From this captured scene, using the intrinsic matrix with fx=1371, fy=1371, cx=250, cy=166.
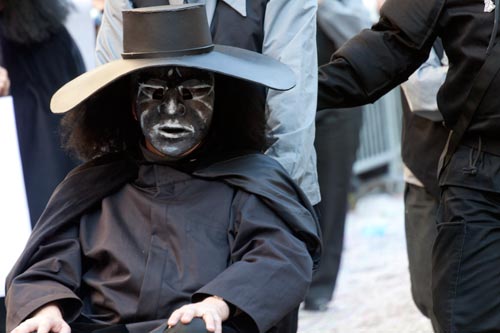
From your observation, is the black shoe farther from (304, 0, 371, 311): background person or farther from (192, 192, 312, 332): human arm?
(192, 192, 312, 332): human arm

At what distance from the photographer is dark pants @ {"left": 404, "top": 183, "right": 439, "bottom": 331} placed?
5711 mm

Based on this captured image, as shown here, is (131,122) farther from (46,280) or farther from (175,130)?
(46,280)

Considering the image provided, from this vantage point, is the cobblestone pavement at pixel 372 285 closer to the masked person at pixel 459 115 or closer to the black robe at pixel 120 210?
the masked person at pixel 459 115

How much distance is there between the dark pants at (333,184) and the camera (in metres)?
7.38

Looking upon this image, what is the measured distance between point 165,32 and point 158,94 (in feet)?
0.67

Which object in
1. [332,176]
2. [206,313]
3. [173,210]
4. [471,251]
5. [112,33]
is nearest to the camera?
[206,313]

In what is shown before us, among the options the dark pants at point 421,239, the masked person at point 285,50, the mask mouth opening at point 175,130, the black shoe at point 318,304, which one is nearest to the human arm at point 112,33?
the masked person at point 285,50

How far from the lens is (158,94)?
14.3 feet

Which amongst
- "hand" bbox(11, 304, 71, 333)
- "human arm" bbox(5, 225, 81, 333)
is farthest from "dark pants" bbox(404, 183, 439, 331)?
"hand" bbox(11, 304, 71, 333)

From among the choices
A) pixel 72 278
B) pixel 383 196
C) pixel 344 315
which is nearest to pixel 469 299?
pixel 72 278

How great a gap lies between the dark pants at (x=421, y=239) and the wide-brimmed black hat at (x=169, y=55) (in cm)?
159

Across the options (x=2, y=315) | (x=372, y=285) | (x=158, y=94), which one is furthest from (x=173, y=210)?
(x=372, y=285)

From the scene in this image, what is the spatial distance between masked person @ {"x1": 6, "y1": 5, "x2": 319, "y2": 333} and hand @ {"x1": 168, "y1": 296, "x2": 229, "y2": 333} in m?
0.05

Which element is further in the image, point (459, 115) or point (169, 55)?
point (459, 115)
